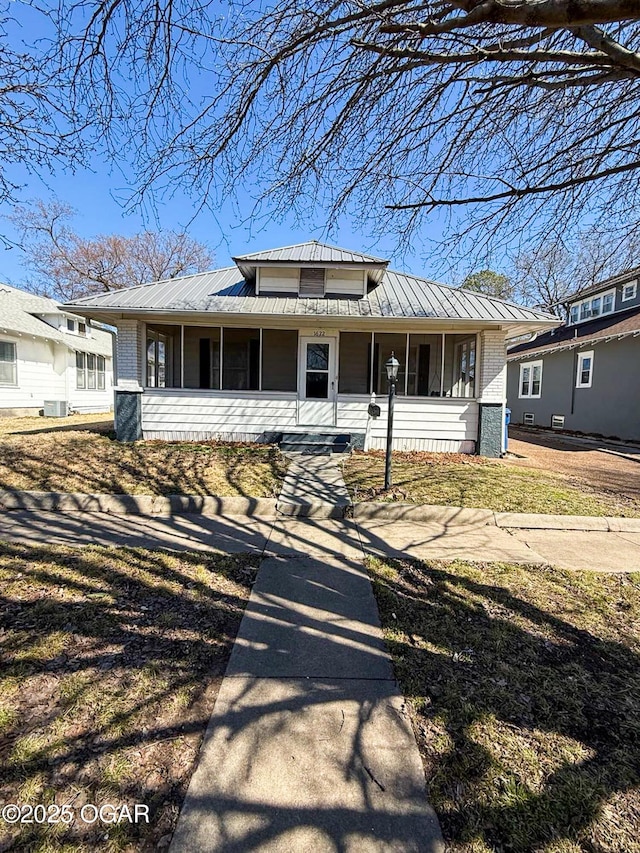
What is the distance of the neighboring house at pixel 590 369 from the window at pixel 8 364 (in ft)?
66.7

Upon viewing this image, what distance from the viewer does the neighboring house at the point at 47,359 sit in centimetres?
1666

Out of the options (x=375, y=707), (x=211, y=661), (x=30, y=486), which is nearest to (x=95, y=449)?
(x=30, y=486)

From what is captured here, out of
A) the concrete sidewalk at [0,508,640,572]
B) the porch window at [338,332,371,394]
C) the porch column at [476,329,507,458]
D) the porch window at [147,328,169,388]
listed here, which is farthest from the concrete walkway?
the porch window at [147,328,169,388]

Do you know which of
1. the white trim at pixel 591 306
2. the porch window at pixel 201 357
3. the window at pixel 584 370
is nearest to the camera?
the porch window at pixel 201 357

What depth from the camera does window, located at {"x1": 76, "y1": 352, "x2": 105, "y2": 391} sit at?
2066 centimetres

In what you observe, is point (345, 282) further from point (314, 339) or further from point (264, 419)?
point (264, 419)

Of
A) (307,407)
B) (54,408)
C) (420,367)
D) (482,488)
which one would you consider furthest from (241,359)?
(54,408)

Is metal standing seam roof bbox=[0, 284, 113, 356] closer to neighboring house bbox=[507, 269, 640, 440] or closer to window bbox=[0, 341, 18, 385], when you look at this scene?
window bbox=[0, 341, 18, 385]

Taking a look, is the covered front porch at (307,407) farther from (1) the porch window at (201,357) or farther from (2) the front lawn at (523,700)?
(2) the front lawn at (523,700)

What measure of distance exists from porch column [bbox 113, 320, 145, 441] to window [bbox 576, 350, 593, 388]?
51.1 ft

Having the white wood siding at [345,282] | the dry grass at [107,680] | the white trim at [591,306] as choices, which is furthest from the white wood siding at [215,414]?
the white trim at [591,306]

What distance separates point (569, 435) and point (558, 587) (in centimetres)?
1402

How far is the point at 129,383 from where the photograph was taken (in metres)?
9.74

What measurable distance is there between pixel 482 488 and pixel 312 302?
238 inches
